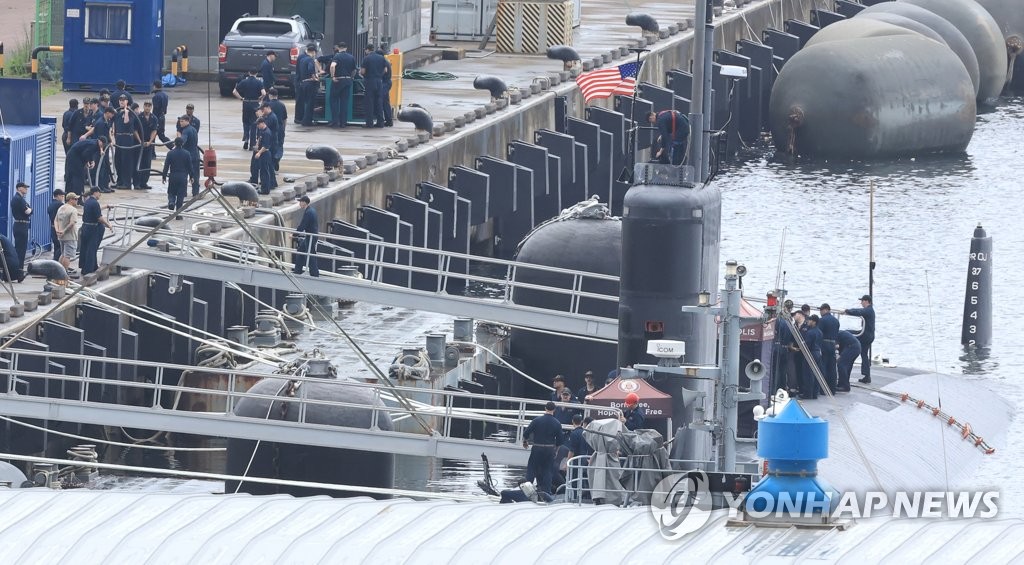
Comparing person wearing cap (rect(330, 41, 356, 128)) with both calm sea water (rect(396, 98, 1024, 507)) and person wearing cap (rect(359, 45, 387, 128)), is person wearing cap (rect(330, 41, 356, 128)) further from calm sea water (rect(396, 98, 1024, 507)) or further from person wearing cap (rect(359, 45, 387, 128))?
calm sea water (rect(396, 98, 1024, 507))

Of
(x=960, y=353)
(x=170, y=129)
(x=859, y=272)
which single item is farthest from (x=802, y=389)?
(x=170, y=129)

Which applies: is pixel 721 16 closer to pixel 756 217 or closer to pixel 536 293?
pixel 756 217

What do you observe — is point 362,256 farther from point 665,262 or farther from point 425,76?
point 425,76

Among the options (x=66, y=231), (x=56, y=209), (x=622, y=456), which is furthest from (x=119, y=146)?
(x=622, y=456)

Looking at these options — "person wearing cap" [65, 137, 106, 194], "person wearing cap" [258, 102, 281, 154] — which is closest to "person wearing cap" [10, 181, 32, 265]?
"person wearing cap" [65, 137, 106, 194]

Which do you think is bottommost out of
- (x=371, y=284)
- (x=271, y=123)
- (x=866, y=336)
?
(x=866, y=336)

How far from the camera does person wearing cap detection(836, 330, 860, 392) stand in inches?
1325

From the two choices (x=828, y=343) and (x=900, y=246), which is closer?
(x=828, y=343)

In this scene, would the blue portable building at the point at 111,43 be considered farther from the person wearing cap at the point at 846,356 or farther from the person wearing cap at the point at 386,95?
the person wearing cap at the point at 846,356

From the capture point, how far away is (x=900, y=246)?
51.1m

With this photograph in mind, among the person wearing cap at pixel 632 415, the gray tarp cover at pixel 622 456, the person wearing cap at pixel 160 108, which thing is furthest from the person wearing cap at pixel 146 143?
the gray tarp cover at pixel 622 456

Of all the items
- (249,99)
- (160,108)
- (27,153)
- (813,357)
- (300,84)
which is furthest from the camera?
(300,84)

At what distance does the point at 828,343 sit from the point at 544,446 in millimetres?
9946

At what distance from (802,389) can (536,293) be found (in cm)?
587
